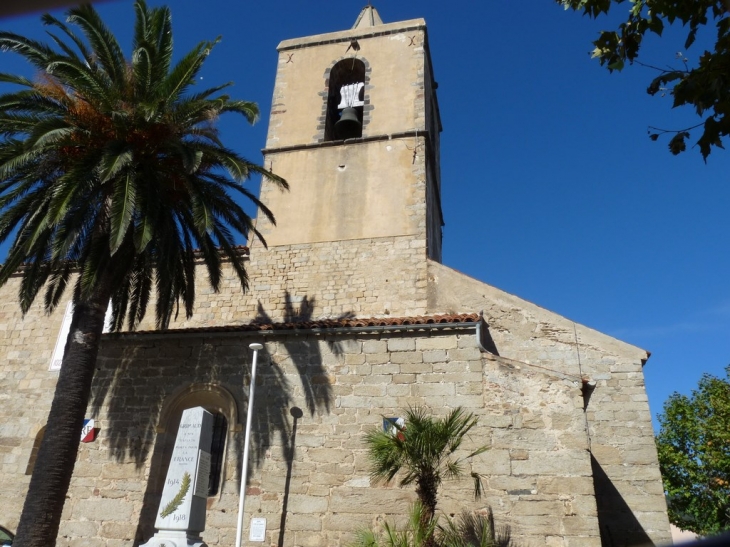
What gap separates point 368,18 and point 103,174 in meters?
15.0

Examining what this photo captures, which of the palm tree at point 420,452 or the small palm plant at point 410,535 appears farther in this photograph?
the palm tree at point 420,452

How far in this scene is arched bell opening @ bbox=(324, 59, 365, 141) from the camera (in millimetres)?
17641

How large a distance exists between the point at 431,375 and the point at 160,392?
555 centimetres

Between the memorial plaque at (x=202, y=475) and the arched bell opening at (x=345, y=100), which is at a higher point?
the arched bell opening at (x=345, y=100)

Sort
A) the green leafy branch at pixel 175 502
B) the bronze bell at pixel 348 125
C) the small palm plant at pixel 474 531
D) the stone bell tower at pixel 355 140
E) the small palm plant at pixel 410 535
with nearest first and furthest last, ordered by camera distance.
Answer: the small palm plant at pixel 410 535, the green leafy branch at pixel 175 502, the small palm plant at pixel 474 531, the stone bell tower at pixel 355 140, the bronze bell at pixel 348 125

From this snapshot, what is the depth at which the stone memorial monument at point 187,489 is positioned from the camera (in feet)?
27.0

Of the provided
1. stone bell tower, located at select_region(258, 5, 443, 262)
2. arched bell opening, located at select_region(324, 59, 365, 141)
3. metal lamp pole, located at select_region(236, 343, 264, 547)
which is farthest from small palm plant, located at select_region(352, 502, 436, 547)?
arched bell opening, located at select_region(324, 59, 365, 141)

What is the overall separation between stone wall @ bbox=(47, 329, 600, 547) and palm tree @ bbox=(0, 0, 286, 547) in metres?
1.62

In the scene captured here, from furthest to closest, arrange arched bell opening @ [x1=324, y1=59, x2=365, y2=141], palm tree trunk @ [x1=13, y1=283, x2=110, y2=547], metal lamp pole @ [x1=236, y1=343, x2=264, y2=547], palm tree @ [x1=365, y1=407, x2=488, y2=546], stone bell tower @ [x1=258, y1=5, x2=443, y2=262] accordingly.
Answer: arched bell opening @ [x1=324, y1=59, x2=365, y2=141] → stone bell tower @ [x1=258, y1=5, x2=443, y2=262] → metal lamp pole @ [x1=236, y1=343, x2=264, y2=547] → palm tree trunk @ [x1=13, y1=283, x2=110, y2=547] → palm tree @ [x1=365, y1=407, x2=488, y2=546]

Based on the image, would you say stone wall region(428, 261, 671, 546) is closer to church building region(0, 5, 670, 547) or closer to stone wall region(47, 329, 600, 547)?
church building region(0, 5, 670, 547)

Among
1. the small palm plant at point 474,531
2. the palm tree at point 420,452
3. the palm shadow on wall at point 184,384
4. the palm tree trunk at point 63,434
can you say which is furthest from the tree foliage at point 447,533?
the palm tree trunk at point 63,434

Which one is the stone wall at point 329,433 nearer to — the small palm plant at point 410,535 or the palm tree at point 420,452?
the small palm plant at point 410,535

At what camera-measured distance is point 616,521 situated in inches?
423

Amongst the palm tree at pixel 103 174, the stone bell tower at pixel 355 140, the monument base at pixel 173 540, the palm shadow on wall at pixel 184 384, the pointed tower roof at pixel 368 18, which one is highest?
the pointed tower roof at pixel 368 18
